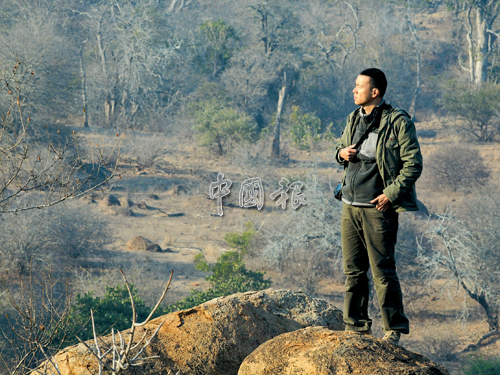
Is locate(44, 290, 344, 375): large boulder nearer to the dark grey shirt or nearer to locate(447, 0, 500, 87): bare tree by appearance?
the dark grey shirt

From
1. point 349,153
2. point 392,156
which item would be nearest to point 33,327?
point 349,153

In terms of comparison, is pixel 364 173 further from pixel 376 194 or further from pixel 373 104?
pixel 373 104

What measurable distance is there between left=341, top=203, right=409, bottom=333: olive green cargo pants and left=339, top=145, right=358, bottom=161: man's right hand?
256 mm

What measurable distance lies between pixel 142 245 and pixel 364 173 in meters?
10.1

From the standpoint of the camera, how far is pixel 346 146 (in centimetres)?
304

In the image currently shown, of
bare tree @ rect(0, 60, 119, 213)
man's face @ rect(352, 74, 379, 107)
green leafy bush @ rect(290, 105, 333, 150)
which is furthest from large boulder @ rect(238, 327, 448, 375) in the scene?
green leafy bush @ rect(290, 105, 333, 150)

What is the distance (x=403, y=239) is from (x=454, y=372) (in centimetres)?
355

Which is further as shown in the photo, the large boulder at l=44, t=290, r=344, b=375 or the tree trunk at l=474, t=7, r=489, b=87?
the tree trunk at l=474, t=7, r=489, b=87

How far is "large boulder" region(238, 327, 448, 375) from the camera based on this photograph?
215 centimetres

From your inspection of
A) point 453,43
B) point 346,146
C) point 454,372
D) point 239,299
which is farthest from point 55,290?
point 453,43

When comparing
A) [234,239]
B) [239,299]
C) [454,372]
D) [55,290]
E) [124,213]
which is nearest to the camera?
[239,299]

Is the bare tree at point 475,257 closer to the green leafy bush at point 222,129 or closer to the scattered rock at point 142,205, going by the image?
the scattered rock at point 142,205

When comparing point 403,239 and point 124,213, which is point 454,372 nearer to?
point 403,239

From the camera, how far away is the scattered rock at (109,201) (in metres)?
14.8
